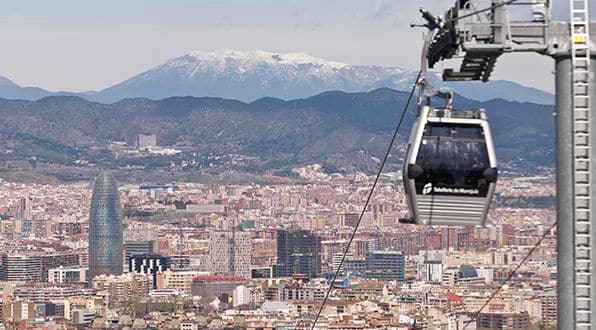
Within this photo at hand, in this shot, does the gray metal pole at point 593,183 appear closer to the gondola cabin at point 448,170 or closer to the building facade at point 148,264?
the gondola cabin at point 448,170

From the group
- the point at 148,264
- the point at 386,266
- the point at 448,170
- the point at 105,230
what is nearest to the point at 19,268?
the point at 148,264

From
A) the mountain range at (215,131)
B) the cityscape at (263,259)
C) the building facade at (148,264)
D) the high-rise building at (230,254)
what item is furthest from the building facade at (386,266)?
the mountain range at (215,131)

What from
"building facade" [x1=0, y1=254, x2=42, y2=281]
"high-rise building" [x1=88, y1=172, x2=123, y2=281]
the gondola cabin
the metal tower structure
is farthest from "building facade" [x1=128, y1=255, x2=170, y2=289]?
the metal tower structure

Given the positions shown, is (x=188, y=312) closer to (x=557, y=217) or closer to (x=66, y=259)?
(x=66, y=259)

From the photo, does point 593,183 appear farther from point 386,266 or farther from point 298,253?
point 298,253

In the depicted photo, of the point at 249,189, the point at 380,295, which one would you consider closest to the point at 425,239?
the point at 380,295
